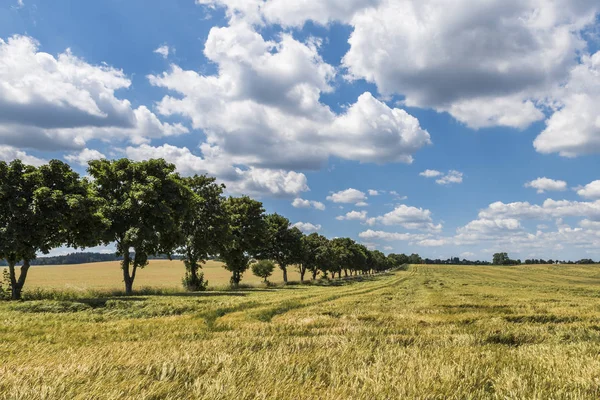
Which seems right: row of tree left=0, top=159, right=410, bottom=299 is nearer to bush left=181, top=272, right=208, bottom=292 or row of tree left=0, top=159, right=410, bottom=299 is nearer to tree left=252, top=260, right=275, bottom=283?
bush left=181, top=272, right=208, bottom=292

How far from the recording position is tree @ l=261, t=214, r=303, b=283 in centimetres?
7144

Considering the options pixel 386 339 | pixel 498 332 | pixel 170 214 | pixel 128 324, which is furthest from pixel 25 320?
pixel 170 214

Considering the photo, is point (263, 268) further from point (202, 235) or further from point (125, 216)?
point (125, 216)

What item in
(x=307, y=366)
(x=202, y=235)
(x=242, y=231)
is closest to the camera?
(x=307, y=366)

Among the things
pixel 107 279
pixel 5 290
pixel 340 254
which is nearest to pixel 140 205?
pixel 5 290

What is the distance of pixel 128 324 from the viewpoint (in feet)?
40.4

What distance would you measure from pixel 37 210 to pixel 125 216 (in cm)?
997

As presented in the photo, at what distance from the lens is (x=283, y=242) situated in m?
72.4

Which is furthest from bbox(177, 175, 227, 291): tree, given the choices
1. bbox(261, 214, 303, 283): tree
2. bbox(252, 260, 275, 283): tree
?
bbox(252, 260, 275, 283): tree

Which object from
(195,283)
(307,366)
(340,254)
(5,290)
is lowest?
(195,283)

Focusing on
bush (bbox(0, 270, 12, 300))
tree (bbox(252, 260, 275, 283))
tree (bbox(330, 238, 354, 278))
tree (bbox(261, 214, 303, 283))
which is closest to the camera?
bush (bbox(0, 270, 12, 300))

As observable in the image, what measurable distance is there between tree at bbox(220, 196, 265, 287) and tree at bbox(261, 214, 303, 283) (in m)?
11.9

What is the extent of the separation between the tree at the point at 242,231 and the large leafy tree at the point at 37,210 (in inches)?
986

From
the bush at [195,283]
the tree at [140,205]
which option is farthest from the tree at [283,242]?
the tree at [140,205]
